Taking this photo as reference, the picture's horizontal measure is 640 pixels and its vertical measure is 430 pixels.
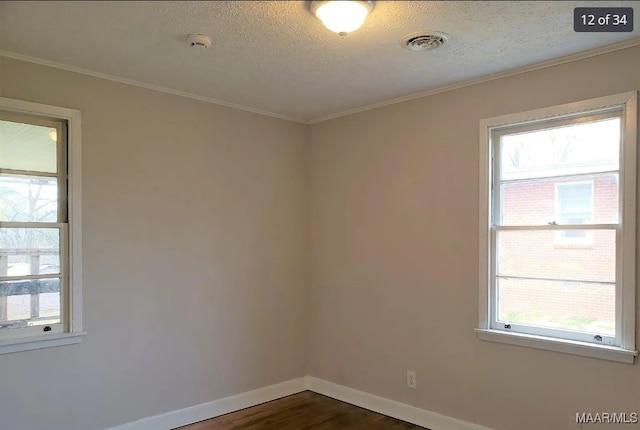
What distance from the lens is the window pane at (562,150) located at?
2.69m

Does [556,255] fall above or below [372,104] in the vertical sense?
below

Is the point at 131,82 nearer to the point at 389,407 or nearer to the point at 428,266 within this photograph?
the point at 428,266

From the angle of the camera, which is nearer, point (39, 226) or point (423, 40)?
point (423, 40)

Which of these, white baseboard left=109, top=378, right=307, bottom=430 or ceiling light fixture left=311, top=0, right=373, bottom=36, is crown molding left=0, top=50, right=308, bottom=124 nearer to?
ceiling light fixture left=311, top=0, right=373, bottom=36

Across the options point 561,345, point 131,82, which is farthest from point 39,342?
point 561,345

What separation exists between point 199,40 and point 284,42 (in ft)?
1.50

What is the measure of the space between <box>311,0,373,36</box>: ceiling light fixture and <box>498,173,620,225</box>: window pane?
5.31ft

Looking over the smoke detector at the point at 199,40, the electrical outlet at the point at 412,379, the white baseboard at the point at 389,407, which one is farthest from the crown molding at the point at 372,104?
the white baseboard at the point at 389,407

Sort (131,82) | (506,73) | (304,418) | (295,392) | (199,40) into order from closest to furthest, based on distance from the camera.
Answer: (199,40)
(506,73)
(131,82)
(304,418)
(295,392)

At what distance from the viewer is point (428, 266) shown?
11.3 feet

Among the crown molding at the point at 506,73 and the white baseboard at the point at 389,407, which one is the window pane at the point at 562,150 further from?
the white baseboard at the point at 389,407

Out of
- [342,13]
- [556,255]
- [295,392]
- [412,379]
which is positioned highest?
[342,13]

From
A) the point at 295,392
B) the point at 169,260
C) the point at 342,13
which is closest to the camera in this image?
the point at 342,13

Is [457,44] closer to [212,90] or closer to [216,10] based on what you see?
[216,10]
